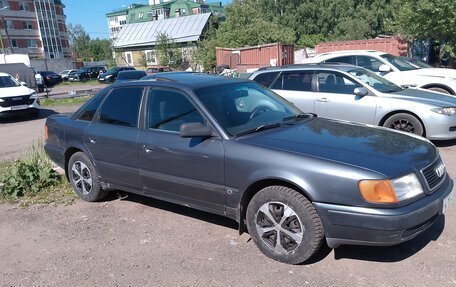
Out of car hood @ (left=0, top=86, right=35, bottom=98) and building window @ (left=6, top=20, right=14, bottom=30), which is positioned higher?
building window @ (left=6, top=20, right=14, bottom=30)

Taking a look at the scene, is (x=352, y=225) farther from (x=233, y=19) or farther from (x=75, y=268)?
(x=233, y=19)

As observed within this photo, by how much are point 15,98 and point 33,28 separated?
63454 mm

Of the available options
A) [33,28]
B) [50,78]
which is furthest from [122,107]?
[33,28]

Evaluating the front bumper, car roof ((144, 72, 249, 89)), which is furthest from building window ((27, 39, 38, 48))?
the front bumper

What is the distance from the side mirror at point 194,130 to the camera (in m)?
3.71

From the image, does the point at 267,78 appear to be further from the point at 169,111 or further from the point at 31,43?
the point at 31,43

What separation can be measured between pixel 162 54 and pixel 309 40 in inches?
682

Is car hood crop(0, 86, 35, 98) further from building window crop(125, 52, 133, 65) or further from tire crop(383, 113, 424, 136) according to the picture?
building window crop(125, 52, 133, 65)

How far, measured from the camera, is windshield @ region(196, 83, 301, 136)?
396 cm

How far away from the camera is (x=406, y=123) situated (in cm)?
705

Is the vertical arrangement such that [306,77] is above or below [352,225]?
above

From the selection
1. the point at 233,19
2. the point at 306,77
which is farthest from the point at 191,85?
the point at 233,19

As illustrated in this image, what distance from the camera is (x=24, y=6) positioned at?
221 ft

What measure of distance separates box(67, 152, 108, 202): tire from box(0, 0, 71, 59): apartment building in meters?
66.1
